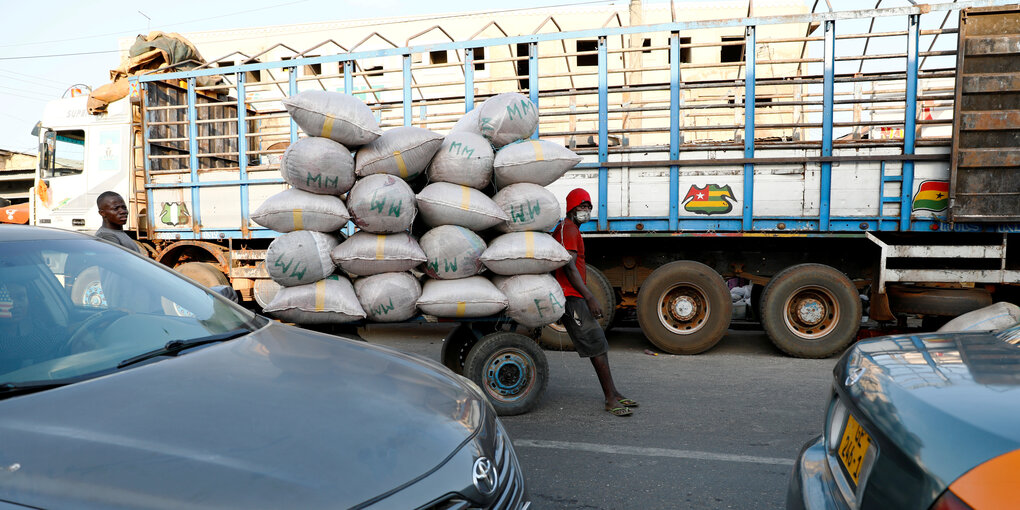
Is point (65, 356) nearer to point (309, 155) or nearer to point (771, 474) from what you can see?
point (309, 155)

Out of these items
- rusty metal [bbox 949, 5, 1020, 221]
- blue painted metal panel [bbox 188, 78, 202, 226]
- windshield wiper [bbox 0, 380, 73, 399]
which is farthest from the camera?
blue painted metal panel [bbox 188, 78, 202, 226]

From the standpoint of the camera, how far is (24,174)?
17750 millimetres

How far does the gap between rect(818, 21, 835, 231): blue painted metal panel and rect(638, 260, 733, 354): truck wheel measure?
46.8 inches

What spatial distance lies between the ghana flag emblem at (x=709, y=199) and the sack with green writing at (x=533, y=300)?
110 inches

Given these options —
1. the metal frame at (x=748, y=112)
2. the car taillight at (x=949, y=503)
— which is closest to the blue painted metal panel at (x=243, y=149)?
the metal frame at (x=748, y=112)

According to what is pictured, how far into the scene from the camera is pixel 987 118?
5875 mm

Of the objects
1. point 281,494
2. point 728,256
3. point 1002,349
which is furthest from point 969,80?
point 281,494

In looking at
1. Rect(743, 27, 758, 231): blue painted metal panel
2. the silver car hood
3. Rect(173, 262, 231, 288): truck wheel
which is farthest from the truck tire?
the silver car hood

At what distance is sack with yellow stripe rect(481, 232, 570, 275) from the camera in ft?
13.9

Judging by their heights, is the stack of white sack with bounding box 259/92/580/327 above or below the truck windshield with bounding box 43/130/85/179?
below

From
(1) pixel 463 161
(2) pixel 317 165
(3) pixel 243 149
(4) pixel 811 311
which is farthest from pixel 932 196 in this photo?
(3) pixel 243 149

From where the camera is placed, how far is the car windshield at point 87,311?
191 centimetres

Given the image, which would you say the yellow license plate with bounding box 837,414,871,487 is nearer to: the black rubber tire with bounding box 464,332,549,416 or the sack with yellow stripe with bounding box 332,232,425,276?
the black rubber tire with bounding box 464,332,549,416

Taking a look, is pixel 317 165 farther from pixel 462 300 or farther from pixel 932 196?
pixel 932 196
